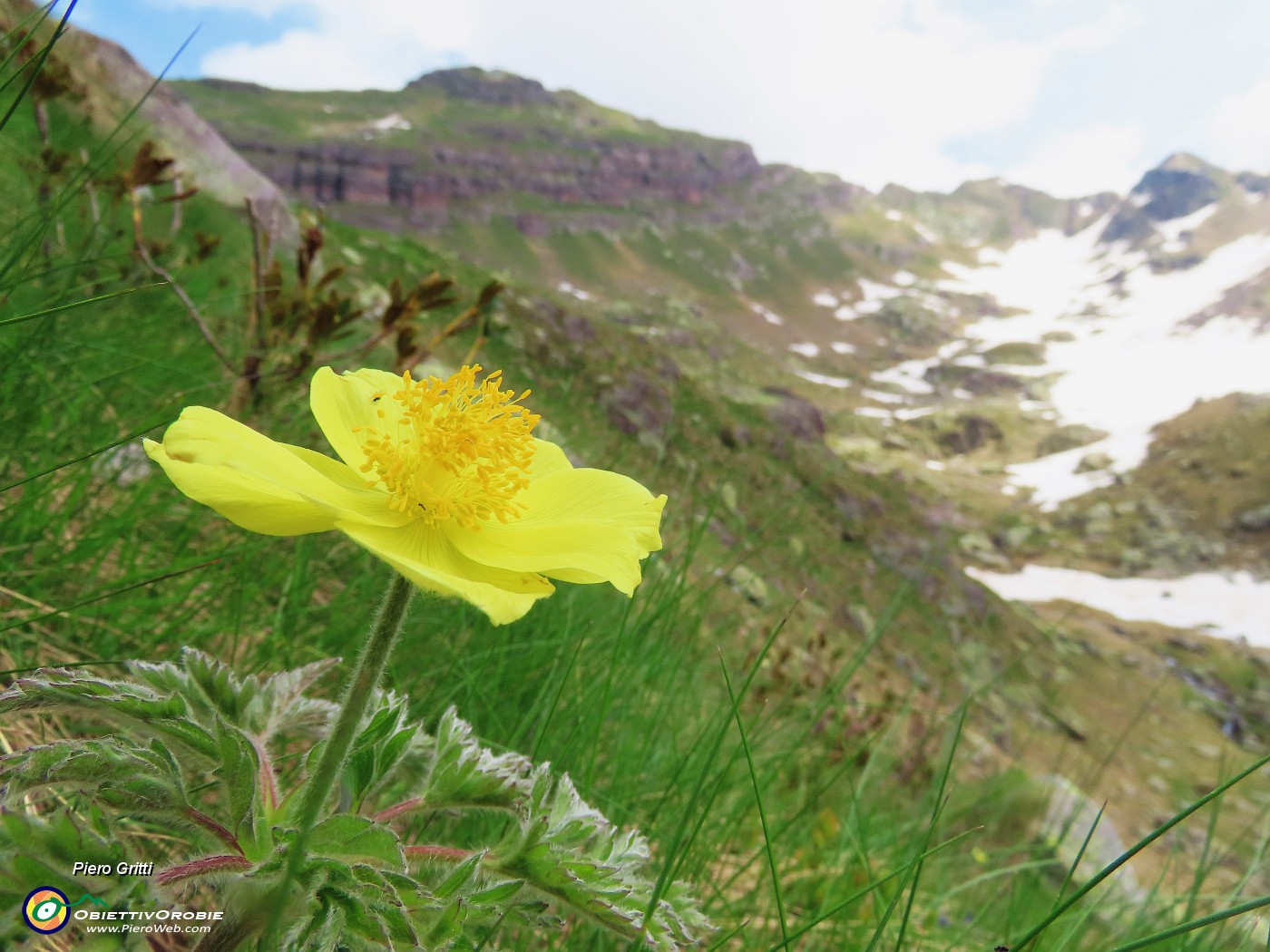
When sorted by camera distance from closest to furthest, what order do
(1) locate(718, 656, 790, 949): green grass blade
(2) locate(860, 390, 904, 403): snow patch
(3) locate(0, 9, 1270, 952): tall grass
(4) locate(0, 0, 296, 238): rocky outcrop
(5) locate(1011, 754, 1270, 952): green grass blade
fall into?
(5) locate(1011, 754, 1270, 952): green grass blade < (1) locate(718, 656, 790, 949): green grass blade < (3) locate(0, 9, 1270, 952): tall grass < (4) locate(0, 0, 296, 238): rocky outcrop < (2) locate(860, 390, 904, 403): snow patch

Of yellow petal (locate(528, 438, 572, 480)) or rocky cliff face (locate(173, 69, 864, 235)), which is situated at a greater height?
rocky cliff face (locate(173, 69, 864, 235))

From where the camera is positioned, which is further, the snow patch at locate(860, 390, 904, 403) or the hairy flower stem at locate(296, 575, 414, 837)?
the snow patch at locate(860, 390, 904, 403)

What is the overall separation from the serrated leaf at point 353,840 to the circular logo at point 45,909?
24 cm

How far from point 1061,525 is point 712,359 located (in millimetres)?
28895

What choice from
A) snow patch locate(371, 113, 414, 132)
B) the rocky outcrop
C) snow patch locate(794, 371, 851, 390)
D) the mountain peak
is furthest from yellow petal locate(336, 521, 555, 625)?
the mountain peak

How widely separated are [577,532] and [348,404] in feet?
1.56

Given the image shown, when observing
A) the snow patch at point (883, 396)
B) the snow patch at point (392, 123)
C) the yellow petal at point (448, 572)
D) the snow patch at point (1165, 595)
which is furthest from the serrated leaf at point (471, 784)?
the snow patch at point (392, 123)

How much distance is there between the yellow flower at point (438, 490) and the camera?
2.79 feet

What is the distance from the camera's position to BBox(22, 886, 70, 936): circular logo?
30.1 inches

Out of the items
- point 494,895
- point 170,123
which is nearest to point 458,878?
point 494,895

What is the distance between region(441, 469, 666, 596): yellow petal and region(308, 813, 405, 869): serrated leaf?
0.35 metres

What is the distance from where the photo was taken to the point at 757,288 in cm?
10175

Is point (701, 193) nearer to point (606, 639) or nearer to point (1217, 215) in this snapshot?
point (1217, 215)

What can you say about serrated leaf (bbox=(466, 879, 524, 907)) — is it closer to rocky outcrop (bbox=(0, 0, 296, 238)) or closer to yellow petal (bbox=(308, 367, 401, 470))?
yellow petal (bbox=(308, 367, 401, 470))
